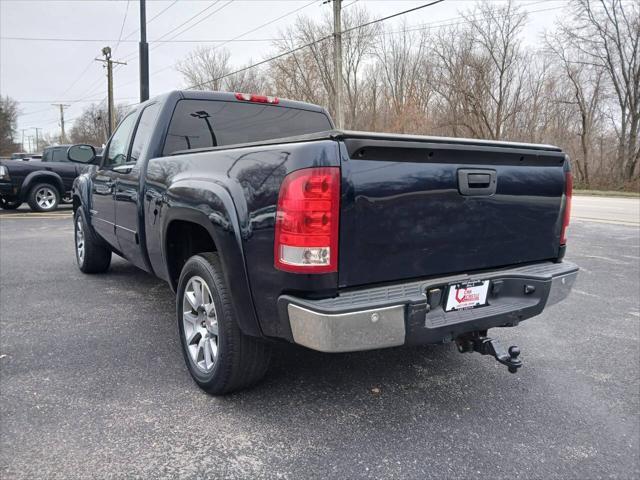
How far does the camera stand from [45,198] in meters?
13.5

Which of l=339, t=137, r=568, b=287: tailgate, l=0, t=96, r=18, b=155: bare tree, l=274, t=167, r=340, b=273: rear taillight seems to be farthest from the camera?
l=0, t=96, r=18, b=155: bare tree

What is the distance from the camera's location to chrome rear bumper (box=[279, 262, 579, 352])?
2.14 m

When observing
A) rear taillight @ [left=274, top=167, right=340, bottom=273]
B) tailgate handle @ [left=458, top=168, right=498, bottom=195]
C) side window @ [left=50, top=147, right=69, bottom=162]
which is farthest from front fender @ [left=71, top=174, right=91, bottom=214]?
side window @ [left=50, top=147, right=69, bottom=162]

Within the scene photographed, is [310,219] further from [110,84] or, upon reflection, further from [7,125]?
[7,125]

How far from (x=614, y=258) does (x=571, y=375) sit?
486cm

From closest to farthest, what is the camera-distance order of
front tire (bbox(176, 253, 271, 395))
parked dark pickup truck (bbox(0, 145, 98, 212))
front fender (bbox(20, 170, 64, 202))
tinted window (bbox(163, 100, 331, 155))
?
1. front tire (bbox(176, 253, 271, 395))
2. tinted window (bbox(163, 100, 331, 155))
3. parked dark pickup truck (bbox(0, 145, 98, 212))
4. front fender (bbox(20, 170, 64, 202))

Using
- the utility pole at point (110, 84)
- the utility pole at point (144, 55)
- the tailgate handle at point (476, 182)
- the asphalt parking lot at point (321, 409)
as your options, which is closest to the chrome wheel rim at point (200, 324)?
the asphalt parking lot at point (321, 409)

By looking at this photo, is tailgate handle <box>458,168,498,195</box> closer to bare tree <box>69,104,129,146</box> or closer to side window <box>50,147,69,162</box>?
side window <box>50,147,69,162</box>

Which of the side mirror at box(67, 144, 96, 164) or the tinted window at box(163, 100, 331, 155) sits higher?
the tinted window at box(163, 100, 331, 155)

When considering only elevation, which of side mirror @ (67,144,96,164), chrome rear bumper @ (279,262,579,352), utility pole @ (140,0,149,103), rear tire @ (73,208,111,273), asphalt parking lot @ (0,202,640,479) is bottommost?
asphalt parking lot @ (0,202,640,479)

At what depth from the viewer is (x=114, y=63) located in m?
37.4

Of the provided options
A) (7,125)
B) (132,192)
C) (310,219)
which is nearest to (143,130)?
(132,192)

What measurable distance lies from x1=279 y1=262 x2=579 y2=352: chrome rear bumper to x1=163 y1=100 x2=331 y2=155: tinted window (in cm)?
210

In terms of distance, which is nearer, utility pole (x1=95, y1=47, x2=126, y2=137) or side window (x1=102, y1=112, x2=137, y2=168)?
side window (x1=102, y1=112, x2=137, y2=168)
